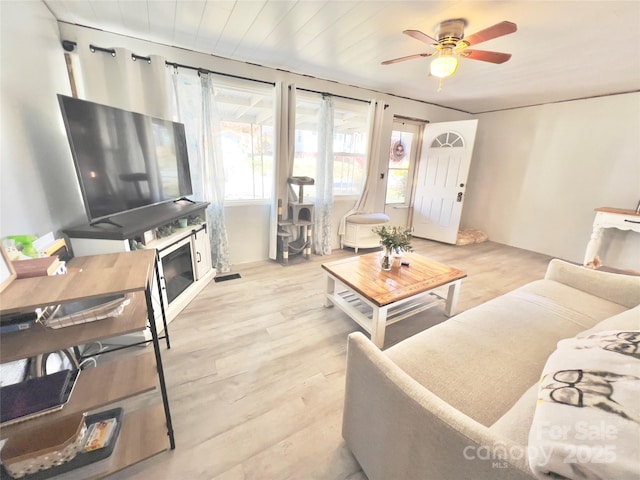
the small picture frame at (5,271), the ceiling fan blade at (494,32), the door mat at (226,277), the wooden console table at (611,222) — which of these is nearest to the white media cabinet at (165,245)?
the door mat at (226,277)

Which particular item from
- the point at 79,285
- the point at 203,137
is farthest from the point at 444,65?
the point at 79,285

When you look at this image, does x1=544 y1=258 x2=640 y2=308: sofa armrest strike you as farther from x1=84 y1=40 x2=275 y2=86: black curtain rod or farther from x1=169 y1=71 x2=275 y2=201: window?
x1=84 y1=40 x2=275 y2=86: black curtain rod

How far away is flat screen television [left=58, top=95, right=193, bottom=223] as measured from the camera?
4.96ft

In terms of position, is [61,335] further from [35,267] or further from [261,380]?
[261,380]

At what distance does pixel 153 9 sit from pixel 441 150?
407cm

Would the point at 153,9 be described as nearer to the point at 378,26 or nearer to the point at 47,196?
the point at 47,196

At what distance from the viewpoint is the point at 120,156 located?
5.83 feet

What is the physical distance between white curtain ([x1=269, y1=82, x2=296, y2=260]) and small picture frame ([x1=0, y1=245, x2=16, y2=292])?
7.66 feet

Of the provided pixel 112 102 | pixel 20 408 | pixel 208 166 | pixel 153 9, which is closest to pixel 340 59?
pixel 153 9

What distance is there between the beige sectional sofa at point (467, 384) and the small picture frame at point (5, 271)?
52.3 inches

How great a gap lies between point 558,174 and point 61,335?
18.5 feet

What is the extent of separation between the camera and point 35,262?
105 centimetres

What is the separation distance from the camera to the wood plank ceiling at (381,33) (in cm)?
167

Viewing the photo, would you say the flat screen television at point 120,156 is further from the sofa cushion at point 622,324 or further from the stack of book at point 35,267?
the sofa cushion at point 622,324
